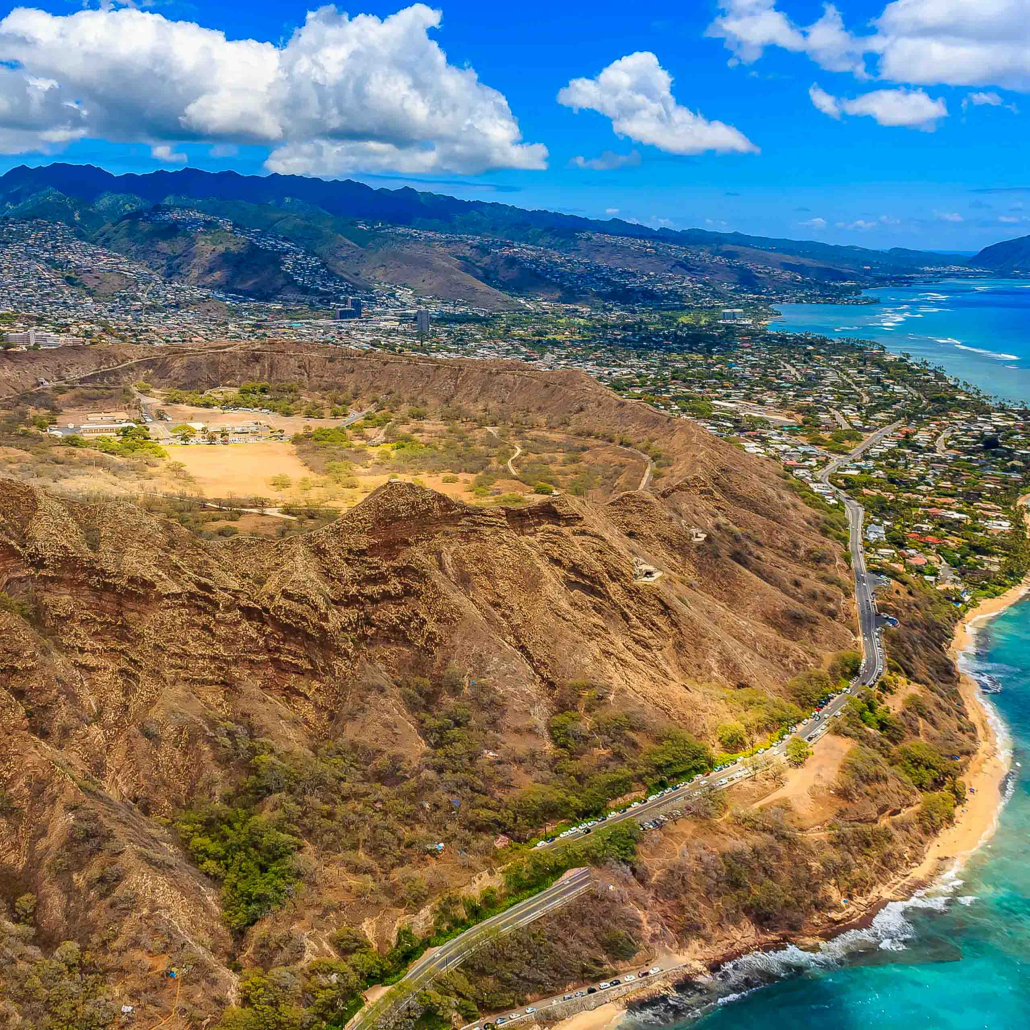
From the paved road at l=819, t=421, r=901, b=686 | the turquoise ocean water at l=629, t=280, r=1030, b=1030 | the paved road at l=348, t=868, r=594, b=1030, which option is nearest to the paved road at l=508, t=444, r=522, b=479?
the paved road at l=819, t=421, r=901, b=686

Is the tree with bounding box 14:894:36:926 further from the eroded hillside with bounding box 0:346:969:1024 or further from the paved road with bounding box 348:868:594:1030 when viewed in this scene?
the paved road with bounding box 348:868:594:1030

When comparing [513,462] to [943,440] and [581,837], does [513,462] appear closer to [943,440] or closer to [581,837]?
[581,837]

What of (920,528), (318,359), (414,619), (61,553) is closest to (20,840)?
(61,553)

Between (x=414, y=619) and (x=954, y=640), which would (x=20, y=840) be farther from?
(x=954, y=640)

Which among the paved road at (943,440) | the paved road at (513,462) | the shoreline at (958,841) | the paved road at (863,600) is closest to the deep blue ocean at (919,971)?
the shoreline at (958,841)

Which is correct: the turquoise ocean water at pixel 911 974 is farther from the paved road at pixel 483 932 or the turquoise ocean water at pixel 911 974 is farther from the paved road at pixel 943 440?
the paved road at pixel 943 440

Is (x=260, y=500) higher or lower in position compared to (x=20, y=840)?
higher
